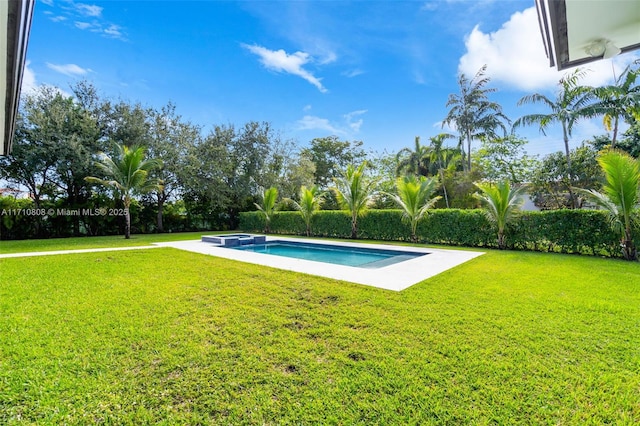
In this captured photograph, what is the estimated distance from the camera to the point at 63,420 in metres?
2.03

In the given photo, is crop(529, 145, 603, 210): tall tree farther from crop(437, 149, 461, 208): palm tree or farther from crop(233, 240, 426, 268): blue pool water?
crop(233, 240, 426, 268): blue pool water

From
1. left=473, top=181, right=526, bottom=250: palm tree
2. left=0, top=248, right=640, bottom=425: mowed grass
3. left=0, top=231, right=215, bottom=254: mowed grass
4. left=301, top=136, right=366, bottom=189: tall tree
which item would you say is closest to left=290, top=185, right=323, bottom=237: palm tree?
left=0, top=231, right=215, bottom=254: mowed grass

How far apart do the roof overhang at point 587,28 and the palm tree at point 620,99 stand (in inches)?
691

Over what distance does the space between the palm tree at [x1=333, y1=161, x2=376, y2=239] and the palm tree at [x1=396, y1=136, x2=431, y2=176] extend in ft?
47.9

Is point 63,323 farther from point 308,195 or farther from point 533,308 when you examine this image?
point 308,195

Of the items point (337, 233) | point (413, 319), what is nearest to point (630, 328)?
point (413, 319)

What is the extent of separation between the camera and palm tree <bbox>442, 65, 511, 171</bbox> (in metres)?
22.8

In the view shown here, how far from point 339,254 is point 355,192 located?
4.27 meters

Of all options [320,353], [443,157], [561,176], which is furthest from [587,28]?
[443,157]

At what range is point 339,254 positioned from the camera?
11328mm

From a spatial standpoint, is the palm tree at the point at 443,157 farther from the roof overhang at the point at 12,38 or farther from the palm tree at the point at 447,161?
the roof overhang at the point at 12,38

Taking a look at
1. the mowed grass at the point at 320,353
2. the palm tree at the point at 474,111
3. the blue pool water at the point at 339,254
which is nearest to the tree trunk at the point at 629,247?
the mowed grass at the point at 320,353

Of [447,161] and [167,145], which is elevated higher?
[447,161]

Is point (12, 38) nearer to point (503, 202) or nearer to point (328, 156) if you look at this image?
point (503, 202)
